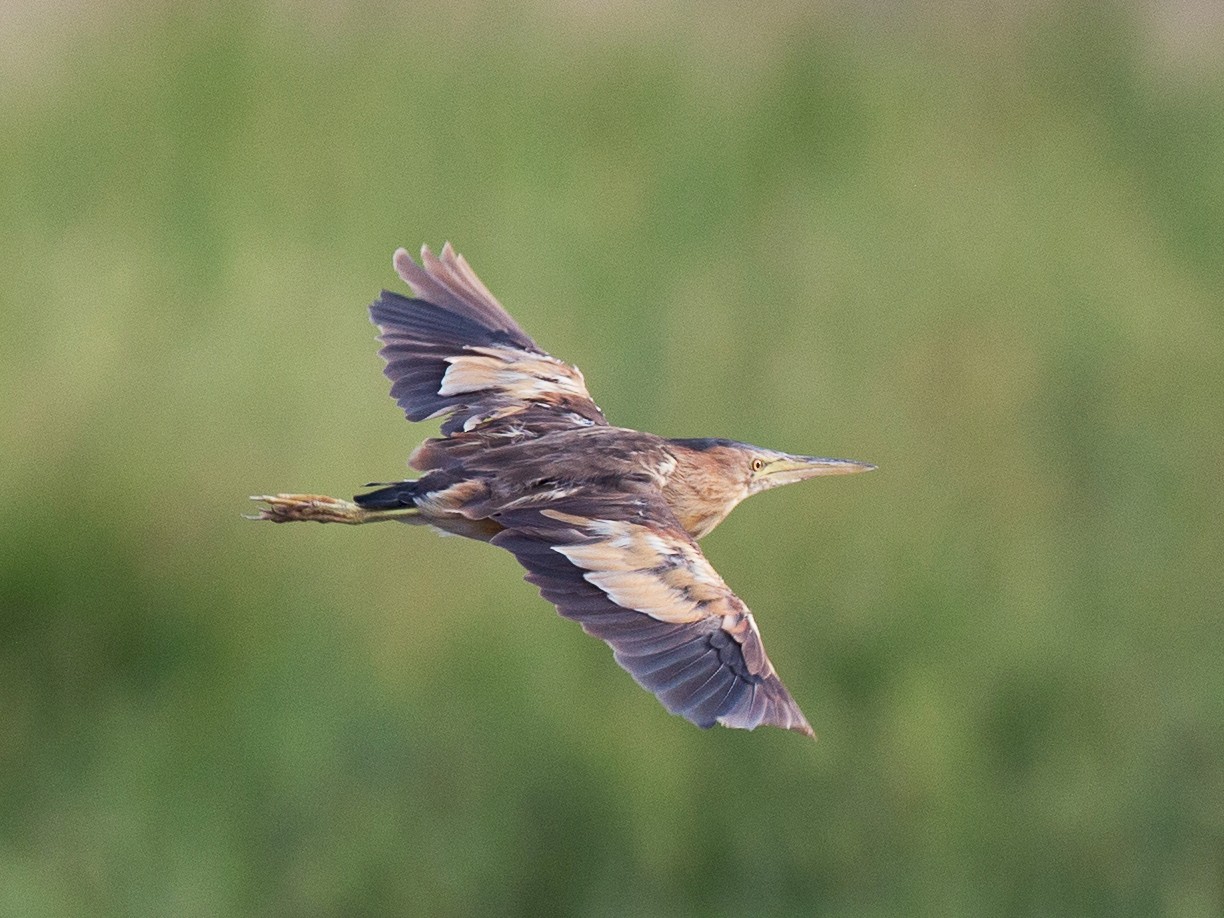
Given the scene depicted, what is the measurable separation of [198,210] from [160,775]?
4.99 feet

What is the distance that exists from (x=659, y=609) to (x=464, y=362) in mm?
1262

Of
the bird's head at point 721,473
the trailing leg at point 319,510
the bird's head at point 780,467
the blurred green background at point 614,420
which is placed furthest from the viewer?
the blurred green background at point 614,420

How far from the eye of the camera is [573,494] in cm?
408

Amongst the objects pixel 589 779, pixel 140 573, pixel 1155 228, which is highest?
pixel 1155 228

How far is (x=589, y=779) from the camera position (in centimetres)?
588

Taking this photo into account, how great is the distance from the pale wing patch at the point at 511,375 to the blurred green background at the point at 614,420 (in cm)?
91

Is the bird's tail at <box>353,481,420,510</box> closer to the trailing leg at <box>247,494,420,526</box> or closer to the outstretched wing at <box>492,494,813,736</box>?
the trailing leg at <box>247,494,420,526</box>

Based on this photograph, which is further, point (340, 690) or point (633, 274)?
point (633, 274)

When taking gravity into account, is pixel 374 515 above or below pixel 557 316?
below

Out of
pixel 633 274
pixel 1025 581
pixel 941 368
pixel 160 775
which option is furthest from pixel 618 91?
pixel 160 775

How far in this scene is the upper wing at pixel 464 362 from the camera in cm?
470

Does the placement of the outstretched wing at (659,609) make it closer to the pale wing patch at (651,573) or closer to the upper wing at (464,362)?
the pale wing patch at (651,573)

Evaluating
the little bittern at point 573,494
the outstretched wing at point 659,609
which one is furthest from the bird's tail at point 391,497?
the outstretched wing at point 659,609

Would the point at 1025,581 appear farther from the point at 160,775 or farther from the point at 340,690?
the point at 160,775
